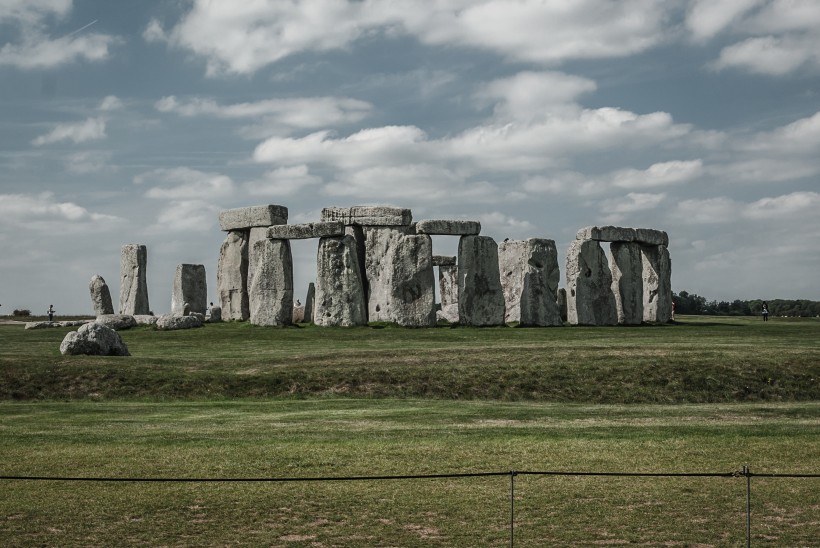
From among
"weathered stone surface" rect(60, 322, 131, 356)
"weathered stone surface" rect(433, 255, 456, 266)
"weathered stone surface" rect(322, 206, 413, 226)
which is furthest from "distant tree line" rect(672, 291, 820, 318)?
"weathered stone surface" rect(60, 322, 131, 356)

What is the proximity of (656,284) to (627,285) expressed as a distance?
2.15m

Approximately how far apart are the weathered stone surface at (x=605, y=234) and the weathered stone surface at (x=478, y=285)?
4397 mm

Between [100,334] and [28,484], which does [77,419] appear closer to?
[28,484]

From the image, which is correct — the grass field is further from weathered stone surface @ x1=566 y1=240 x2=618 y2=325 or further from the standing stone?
the standing stone

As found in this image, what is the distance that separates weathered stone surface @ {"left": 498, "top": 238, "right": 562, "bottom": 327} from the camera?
37.6 meters

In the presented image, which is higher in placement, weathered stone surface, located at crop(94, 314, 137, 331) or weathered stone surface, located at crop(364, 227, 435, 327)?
weathered stone surface, located at crop(364, 227, 435, 327)

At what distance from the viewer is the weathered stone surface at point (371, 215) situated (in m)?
37.7

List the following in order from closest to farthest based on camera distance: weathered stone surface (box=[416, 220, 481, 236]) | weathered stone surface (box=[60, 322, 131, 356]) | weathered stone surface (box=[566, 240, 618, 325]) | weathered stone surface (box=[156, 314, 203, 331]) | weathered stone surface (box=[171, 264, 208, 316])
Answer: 1. weathered stone surface (box=[60, 322, 131, 356])
2. weathered stone surface (box=[156, 314, 203, 331])
3. weathered stone surface (box=[416, 220, 481, 236])
4. weathered stone surface (box=[566, 240, 618, 325])
5. weathered stone surface (box=[171, 264, 208, 316])

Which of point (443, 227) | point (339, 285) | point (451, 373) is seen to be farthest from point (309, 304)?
point (451, 373)

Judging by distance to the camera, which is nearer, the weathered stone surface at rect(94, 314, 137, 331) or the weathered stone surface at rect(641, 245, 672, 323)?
the weathered stone surface at rect(94, 314, 137, 331)

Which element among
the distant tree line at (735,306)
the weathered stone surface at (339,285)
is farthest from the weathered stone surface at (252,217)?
the distant tree line at (735,306)

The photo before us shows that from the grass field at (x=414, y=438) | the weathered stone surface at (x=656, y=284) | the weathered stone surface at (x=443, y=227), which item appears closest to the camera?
the grass field at (x=414, y=438)

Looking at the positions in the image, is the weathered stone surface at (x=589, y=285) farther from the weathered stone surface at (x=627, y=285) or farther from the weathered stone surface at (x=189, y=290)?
the weathered stone surface at (x=189, y=290)

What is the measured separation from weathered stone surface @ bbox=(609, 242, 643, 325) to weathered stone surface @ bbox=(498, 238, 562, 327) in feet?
11.0
